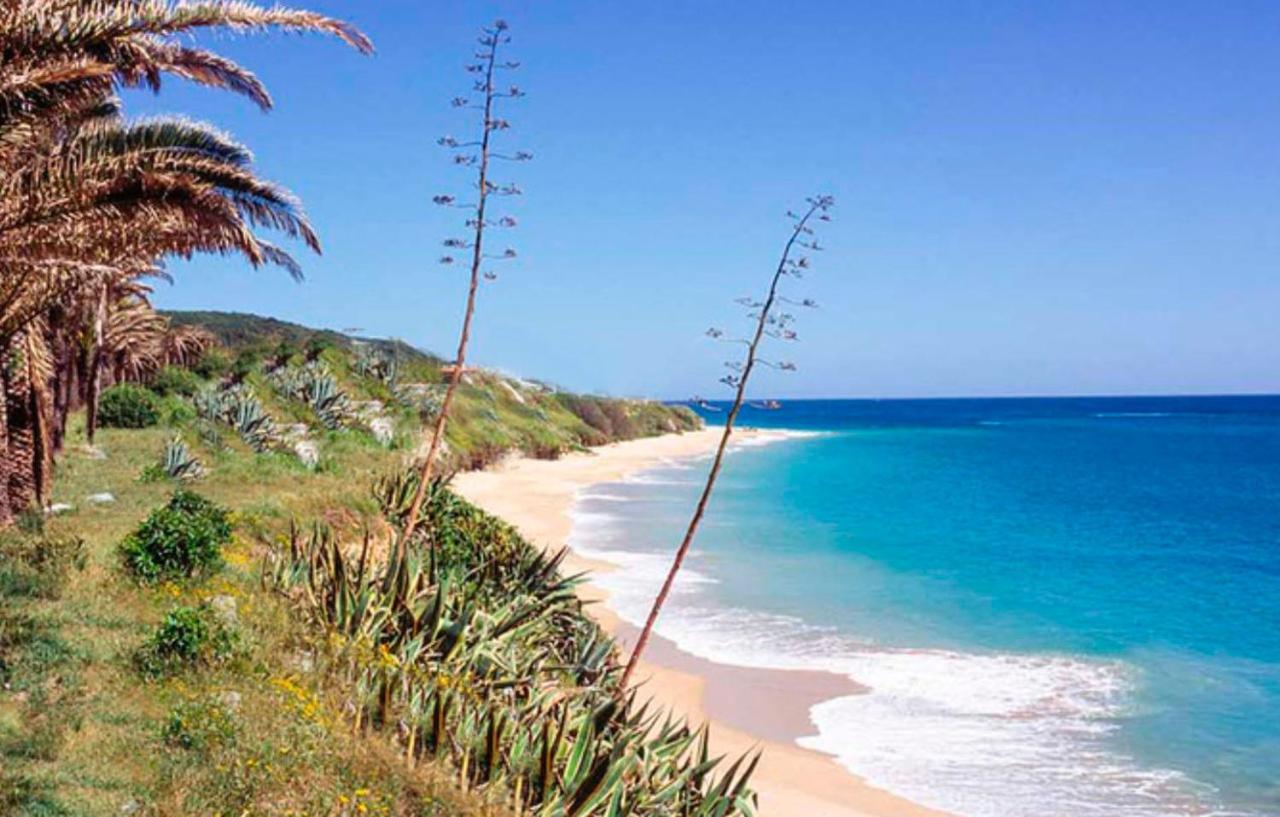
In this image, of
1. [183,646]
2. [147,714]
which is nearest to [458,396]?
[183,646]

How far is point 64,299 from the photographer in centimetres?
1097

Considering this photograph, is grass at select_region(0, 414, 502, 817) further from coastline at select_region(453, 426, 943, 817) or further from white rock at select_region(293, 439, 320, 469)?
white rock at select_region(293, 439, 320, 469)

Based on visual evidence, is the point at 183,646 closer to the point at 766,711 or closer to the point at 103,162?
the point at 103,162

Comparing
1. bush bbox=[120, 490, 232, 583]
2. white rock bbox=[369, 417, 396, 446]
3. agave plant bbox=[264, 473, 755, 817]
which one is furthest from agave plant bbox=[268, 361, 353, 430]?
bush bbox=[120, 490, 232, 583]

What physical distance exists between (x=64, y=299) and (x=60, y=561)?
2741 millimetres

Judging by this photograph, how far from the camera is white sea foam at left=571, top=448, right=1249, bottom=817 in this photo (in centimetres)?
1198

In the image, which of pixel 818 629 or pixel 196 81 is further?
pixel 818 629

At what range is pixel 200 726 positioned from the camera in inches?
292

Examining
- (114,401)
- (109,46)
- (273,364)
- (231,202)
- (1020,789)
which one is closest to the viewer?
(109,46)

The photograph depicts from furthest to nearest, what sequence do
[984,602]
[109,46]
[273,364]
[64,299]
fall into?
[273,364], [984,602], [64,299], [109,46]

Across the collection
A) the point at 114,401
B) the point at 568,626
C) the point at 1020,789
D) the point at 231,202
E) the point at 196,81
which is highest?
the point at 196,81

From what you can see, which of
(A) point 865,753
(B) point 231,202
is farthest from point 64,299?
(A) point 865,753

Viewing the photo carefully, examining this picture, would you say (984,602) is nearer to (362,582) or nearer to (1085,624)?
(1085,624)

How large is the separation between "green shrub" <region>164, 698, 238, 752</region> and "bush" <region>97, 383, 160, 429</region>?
19.2 metres
